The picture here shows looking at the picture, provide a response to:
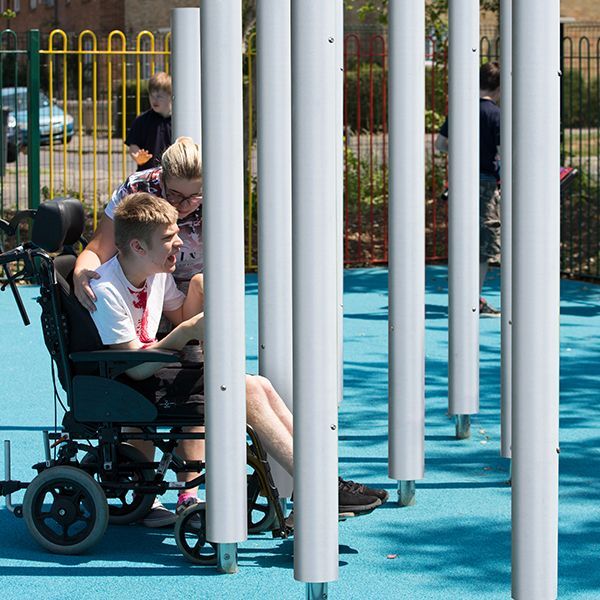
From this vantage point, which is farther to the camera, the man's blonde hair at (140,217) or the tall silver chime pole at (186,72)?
the tall silver chime pole at (186,72)

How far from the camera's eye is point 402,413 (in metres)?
5.72

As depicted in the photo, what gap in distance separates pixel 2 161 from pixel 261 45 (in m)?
9.19

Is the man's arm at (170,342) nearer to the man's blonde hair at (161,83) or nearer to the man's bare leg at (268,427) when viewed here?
the man's bare leg at (268,427)

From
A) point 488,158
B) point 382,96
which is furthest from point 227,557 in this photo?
point 382,96

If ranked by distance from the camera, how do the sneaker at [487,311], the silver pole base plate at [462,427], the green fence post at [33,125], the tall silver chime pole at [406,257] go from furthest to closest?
the green fence post at [33,125]
the sneaker at [487,311]
the silver pole base plate at [462,427]
the tall silver chime pole at [406,257]

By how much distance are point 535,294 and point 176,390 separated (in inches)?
65.8

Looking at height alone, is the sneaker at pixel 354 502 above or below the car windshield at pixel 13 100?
below

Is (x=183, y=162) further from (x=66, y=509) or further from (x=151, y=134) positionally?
(x=151, y=134)

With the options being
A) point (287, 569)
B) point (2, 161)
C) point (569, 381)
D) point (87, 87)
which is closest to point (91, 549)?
point (287, 569)

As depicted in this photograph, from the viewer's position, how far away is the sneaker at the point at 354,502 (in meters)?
5.24

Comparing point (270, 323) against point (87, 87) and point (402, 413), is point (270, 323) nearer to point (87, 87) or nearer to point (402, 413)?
point (402, 413)

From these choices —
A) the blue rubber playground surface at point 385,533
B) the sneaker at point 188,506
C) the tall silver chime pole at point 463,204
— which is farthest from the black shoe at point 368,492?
the tall silver chime pole at point 463,204

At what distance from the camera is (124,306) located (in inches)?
204

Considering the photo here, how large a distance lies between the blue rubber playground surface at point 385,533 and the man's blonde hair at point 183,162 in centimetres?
137
